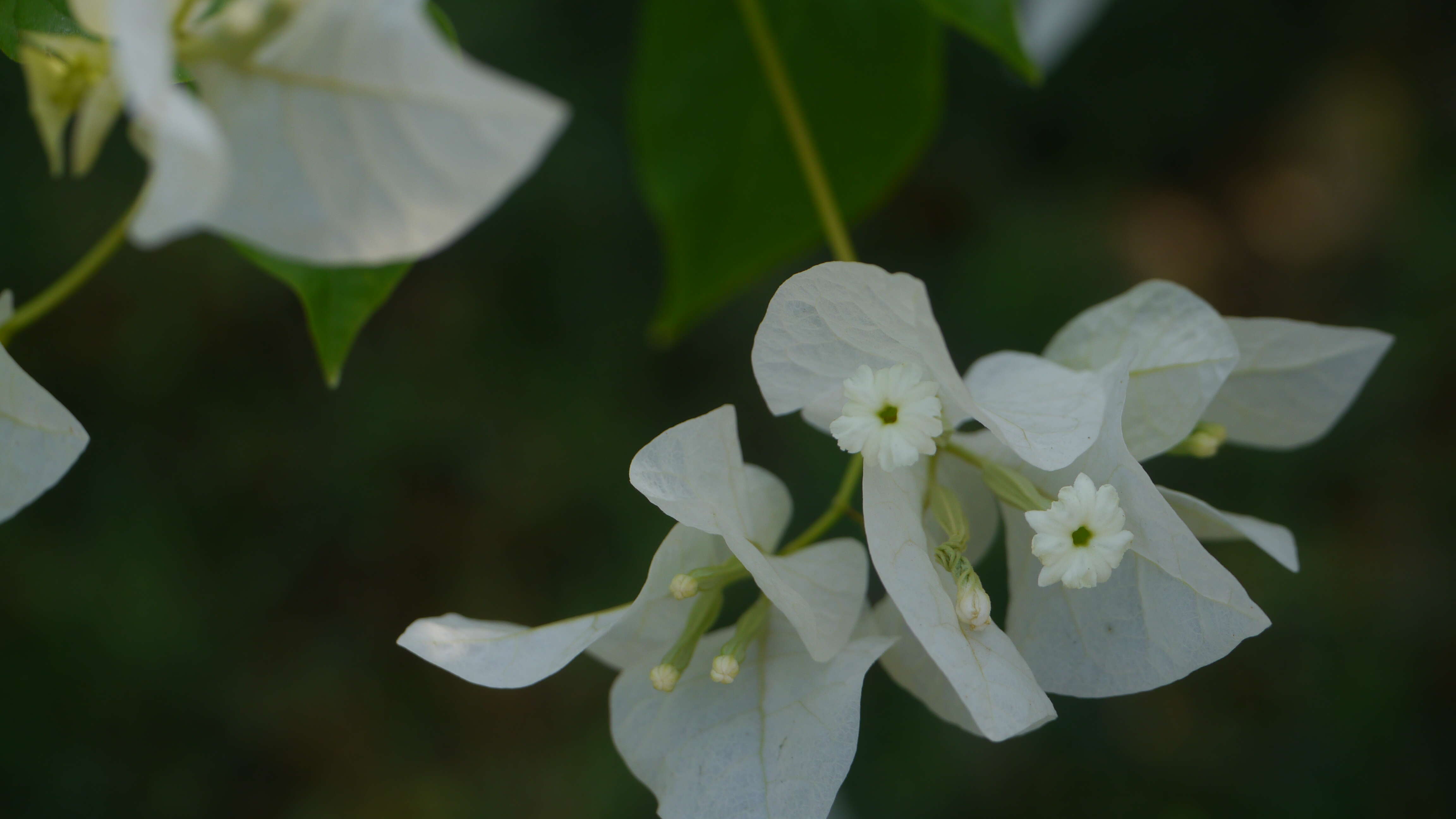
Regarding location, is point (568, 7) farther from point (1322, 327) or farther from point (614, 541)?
point (1322, 327)

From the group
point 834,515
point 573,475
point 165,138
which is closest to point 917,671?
point 834,515

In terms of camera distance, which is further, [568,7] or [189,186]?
[568,7]

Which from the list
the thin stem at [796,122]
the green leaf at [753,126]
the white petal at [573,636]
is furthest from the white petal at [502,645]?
the green leaf at [753,126]

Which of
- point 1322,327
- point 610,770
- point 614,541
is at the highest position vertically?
point 1322,327

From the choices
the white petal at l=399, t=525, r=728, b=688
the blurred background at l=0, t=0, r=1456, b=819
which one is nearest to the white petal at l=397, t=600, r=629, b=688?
the white petal at l=399, t=525, r=728, b=688

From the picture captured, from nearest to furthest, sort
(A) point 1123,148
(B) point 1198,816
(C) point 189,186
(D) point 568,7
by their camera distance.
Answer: (C) point 189,186 < (B) point 1198,816 < (D) point 568,7 < (A) point 1123,148

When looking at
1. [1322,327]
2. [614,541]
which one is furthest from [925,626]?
[614,541]

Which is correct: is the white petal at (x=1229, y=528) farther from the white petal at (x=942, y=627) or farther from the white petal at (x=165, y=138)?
the white petal at (x=165, y=138)

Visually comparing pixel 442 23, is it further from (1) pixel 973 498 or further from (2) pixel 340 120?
(1) pixel 973 498
